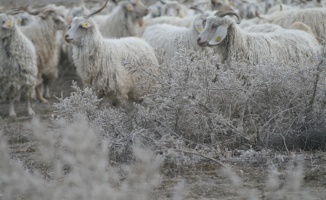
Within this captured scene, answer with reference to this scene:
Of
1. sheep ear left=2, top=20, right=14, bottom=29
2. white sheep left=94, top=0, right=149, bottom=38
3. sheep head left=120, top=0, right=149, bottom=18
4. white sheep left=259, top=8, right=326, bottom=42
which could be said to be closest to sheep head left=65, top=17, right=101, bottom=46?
sheep ear left=2, top=20, right=14, bottom=29

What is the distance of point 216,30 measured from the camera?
8.32m

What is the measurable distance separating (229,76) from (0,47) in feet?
16.3

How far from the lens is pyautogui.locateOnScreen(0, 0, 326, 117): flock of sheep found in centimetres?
833

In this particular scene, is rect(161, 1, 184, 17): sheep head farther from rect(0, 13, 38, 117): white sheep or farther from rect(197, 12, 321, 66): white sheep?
rect(197, 12, 321, 66): white sheep

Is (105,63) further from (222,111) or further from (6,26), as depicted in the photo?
(6,26)

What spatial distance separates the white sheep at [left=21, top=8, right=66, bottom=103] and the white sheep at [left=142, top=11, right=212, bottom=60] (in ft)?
6.72

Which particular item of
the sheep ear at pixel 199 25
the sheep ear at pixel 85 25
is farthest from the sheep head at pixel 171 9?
the sheep ear at pixel 85 25

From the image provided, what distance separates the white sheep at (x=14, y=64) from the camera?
10.6m

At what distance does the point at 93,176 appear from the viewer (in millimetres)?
4277

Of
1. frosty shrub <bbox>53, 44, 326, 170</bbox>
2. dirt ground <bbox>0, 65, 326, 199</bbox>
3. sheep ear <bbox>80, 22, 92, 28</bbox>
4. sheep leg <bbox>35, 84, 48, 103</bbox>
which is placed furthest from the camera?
sheep leg <bbox>35, 84, 48, 103</bbox>

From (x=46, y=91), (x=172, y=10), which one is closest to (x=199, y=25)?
(x=46, y=91)

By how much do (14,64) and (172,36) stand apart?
2.36 meters

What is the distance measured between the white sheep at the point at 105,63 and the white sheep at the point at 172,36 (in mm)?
982

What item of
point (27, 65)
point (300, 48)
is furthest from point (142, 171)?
point (27, 65)
